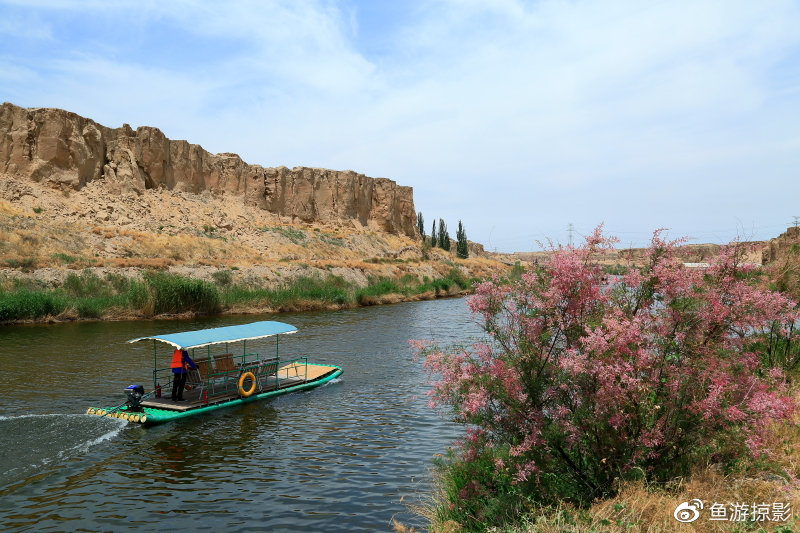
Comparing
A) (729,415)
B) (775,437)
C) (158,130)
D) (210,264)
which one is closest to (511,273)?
(729,415)

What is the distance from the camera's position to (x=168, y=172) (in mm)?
71375

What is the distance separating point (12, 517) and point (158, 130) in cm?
6781

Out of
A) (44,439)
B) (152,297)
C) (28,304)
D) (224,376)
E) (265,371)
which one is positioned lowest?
(44,439)

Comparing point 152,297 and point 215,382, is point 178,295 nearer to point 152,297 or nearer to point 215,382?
point 152,297

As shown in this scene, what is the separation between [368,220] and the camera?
103 meters

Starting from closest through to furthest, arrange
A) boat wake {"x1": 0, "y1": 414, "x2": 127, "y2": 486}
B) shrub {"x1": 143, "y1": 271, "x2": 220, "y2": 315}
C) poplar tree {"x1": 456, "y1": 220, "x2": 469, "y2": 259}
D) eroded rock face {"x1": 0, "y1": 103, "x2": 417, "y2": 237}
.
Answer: boat wake {"x1": 0, "y1": 414, "x2": 127, "y2": 486} → shrub {"x1": 143, "y1": 271, "x2": 220, "y2": 315} → eroded rock face {"x1": 0, "y1": 103, "x2": 417, "y2": 237} → poplar tree {"x1": 456, "y1": 220, "x2": 469, "y2": 259}

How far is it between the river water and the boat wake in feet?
0.08

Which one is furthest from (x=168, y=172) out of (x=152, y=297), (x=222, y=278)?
(x=152, y=297)

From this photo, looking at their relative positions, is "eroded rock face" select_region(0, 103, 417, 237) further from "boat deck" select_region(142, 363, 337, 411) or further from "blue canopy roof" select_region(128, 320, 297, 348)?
"blue canopy roof" select_region(128, 320, 297, 348)

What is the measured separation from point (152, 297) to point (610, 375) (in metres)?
33.1

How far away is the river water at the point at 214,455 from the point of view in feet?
30.2

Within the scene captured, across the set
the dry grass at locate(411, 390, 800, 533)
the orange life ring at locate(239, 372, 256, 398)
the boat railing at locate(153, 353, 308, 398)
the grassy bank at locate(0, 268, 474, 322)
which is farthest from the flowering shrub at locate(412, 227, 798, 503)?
the grassy bank at locate(0, 268, 474, 322)

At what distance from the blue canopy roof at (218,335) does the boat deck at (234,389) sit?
1.48 meters

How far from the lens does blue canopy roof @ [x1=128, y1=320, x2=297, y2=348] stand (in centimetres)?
1492
